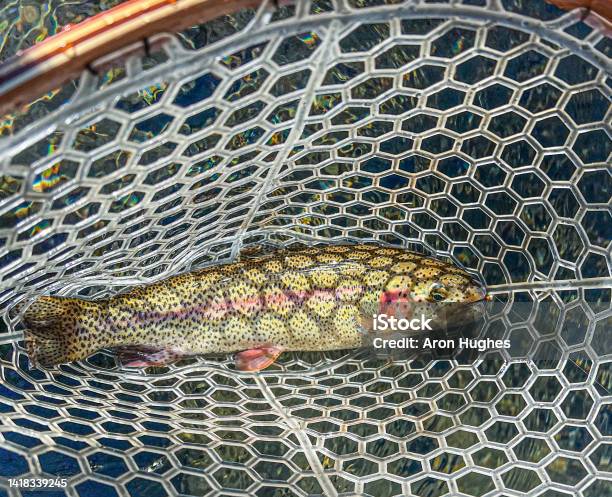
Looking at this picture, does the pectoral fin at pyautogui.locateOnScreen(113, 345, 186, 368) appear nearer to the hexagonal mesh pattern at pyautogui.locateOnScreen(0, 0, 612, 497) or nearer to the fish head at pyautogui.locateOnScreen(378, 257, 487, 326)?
the hexagonal mesh pattern at pyautogui.locateOnScreen(0, 0, 612, 497)

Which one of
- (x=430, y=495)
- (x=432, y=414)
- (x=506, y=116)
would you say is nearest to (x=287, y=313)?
(x=432, y=414)

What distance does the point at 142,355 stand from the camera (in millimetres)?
3330

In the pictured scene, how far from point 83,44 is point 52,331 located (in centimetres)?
183

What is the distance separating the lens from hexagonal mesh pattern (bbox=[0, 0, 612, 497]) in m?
2.65

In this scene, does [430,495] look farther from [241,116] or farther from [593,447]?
[241,116]

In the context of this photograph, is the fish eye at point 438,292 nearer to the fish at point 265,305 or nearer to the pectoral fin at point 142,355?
the fish at point 265,305

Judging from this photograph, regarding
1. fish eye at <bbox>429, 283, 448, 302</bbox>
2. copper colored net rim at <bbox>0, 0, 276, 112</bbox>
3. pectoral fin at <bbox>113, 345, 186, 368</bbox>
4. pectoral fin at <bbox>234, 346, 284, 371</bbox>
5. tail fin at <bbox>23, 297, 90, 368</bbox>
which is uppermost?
copper colored net rim at <bbox>0, 0, 276, 112</bbox>

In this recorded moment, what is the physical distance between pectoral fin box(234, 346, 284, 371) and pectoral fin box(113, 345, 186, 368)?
0.40 meters

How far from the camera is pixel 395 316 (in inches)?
130

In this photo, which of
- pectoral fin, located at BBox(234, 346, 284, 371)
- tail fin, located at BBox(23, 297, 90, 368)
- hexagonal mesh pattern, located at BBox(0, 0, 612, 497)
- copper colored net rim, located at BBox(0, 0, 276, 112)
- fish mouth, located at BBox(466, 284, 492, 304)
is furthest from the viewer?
pectoral fin, located at BBox(234, 346, 284, 371)

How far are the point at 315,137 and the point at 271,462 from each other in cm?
165

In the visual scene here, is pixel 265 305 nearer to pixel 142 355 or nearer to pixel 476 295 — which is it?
pixel 142 355

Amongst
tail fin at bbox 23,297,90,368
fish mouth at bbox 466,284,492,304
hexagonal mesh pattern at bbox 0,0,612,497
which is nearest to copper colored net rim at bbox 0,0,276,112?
hexagonal mesh pattern at bbox 0,0,612,497

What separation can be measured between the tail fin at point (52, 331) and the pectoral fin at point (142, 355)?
0.82 feet
